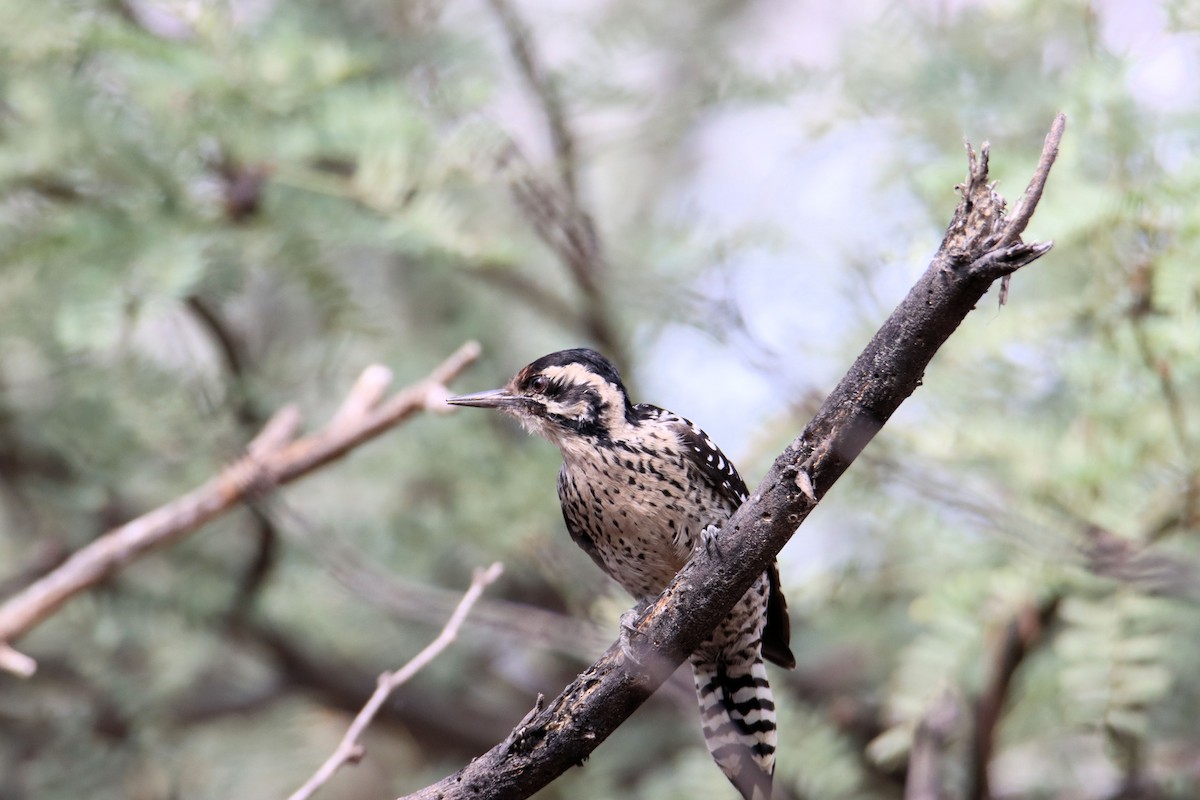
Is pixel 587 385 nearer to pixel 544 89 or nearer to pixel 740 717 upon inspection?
pixel 740 717

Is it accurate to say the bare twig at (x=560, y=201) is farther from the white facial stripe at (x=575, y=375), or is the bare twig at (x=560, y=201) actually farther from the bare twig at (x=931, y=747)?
the bare twig at (x=931, y=747)

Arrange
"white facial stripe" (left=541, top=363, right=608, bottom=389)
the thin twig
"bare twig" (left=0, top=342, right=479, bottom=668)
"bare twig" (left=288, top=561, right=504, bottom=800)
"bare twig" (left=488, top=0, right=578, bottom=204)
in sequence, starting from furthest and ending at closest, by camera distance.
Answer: "bare twig" (left=488, top=0, right=578, bottom=204) < "bare twig" (left=0, top=342, right=479, bottom=668) < "white facial stripe" (left=541, top=363, right=608, bottom=389) < "bare twig" (left=288, top=561, right=504, bottom=800) < the thin twig

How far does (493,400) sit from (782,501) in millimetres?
1219

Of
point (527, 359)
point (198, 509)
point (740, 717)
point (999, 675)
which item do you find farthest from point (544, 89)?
point (999, 675)

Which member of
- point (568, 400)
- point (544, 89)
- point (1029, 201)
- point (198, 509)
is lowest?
point (1029, 201)

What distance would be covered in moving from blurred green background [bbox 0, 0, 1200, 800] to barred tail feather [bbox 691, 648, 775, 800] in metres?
0.33

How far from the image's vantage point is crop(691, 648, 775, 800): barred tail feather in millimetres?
2947

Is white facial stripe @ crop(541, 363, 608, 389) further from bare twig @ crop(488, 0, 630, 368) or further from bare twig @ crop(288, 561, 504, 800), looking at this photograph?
bare twig @ crop(288, 561, 504, 800)

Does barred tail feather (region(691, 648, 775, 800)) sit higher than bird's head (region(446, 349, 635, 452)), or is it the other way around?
bird's head (region(446, 349, 635, 452))

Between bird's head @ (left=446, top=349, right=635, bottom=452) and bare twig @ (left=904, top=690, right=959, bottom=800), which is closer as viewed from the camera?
bird's head @ (left=446, top=349, right=635, bottom=452)

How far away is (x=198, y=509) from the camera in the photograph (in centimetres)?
346

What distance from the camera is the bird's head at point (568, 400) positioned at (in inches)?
111

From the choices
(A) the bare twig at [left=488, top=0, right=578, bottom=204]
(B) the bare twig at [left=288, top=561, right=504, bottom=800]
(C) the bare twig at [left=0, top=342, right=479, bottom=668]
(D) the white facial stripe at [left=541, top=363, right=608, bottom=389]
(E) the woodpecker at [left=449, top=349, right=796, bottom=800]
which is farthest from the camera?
(A) the bare twig at [left=488, top=0, right=578, bottom=204]

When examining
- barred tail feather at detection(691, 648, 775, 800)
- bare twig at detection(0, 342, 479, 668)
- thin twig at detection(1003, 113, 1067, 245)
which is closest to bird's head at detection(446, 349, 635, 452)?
bare twig at detection(0, 342, 479, 668)
